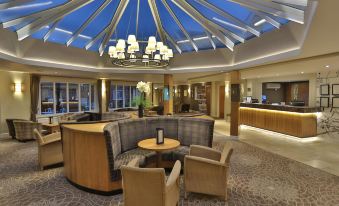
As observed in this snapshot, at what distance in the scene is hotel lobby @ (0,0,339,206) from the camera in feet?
10.6

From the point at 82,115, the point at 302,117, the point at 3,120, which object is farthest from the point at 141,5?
the point at 3,120

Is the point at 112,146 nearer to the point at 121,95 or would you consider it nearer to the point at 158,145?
the point at 158,145

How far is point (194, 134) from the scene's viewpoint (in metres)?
4.64

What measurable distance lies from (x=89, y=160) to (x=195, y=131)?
7.62ft

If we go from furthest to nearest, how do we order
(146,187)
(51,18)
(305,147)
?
(305,147)
(51,18)
(146,187)

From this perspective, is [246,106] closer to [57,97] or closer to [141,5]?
[141,5]

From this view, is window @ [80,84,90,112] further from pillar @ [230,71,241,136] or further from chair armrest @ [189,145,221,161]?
chair armrest @ [189,145,221,161]

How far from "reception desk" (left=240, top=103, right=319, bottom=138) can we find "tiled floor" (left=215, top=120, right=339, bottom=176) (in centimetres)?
27

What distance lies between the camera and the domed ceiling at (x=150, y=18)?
3649 millimetres

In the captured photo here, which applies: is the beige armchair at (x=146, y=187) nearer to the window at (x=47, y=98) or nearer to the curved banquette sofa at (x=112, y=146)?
the curved banquette sofa at (x=112, y=146)

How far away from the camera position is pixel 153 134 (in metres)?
4.80

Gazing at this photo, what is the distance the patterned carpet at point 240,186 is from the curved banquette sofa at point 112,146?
0.87 ft

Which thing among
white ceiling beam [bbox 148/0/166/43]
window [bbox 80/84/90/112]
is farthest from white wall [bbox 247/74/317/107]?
window [bbox 80/84/90/112]

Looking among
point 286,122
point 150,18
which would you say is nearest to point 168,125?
point 150,18
